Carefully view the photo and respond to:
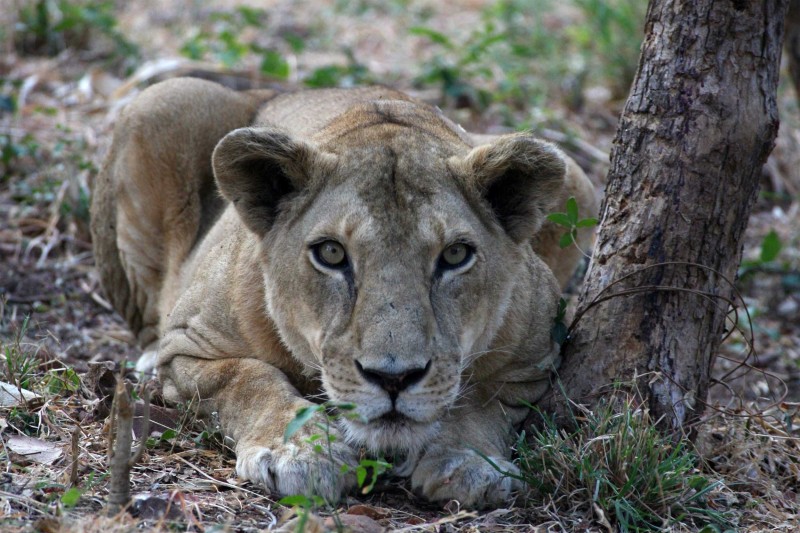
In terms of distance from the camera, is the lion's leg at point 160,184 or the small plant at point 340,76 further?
the small plant at point 340,76

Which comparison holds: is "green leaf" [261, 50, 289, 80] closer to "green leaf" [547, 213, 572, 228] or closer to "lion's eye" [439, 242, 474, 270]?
"green leaf" [547, 213, 572, 228]

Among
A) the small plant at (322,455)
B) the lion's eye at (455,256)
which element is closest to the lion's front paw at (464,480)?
the small plant at (322,455)

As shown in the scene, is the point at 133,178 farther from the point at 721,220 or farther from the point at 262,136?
the point at 721,220

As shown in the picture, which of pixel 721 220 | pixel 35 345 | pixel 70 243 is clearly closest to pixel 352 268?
pixel 721 220

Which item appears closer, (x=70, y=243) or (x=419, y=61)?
(x=70, y=243)

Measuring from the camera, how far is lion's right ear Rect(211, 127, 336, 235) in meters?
4.62

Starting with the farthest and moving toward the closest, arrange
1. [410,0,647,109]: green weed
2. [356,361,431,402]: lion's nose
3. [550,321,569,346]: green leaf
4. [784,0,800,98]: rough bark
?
[410,0,647,109]: green weed → [784,0,800,98]: rough bark → [550,321,569,346]: green leaf → [356,361,431,402]: lion's nose

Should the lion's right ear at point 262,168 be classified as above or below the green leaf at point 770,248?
above

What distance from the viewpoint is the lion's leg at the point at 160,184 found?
6711 millimetres

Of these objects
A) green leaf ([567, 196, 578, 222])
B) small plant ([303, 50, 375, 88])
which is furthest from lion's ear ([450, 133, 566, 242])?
small plant ([303, 50, 375, 88])

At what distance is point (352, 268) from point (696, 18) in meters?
1.93

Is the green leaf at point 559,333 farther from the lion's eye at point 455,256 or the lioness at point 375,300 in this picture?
the lion's eye at point 455,256

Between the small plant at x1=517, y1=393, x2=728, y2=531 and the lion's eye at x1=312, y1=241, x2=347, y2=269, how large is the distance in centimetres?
118

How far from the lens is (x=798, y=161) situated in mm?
10453
